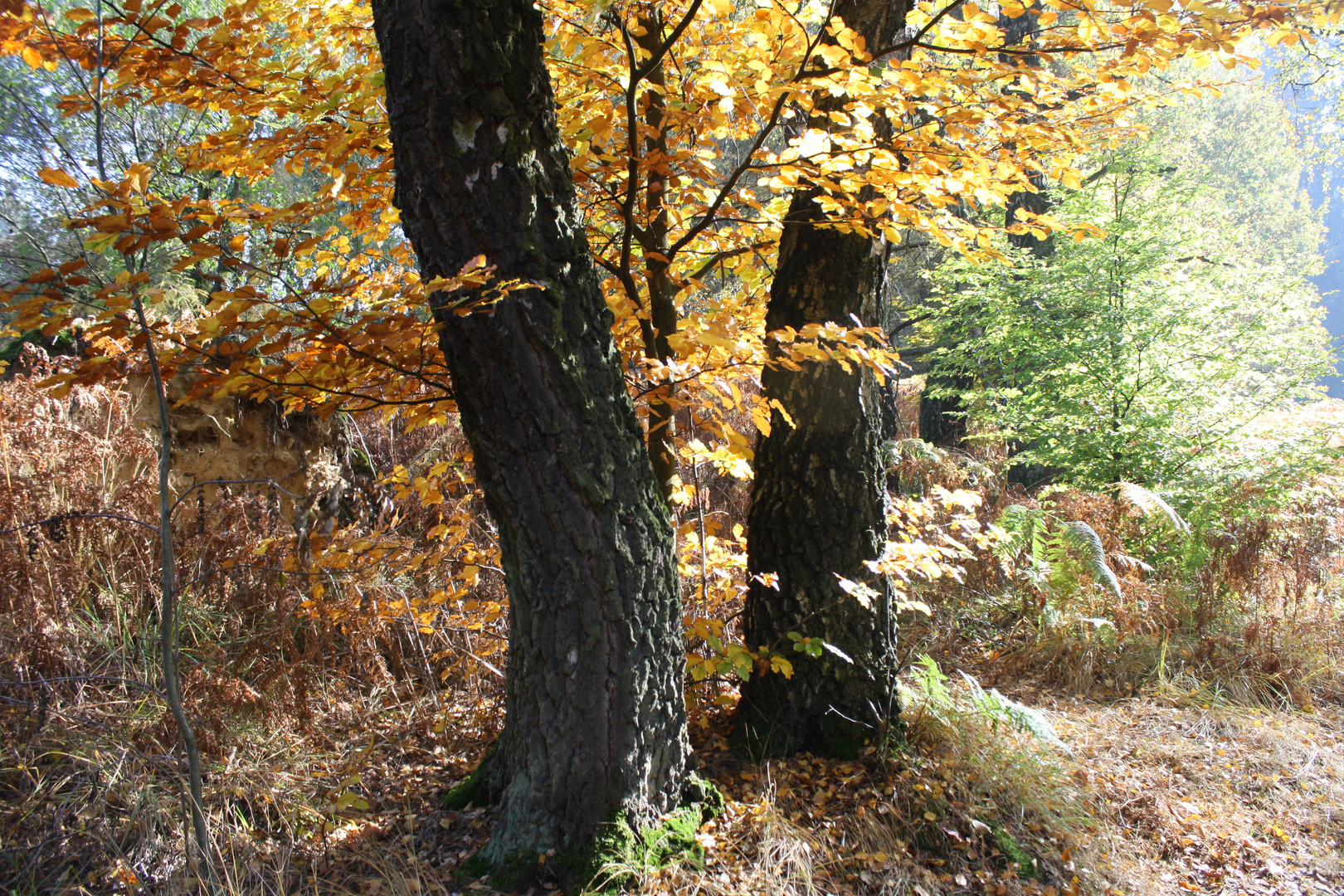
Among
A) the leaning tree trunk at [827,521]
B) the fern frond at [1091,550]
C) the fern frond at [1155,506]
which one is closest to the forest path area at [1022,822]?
the leaning tree trunk at [827,521]

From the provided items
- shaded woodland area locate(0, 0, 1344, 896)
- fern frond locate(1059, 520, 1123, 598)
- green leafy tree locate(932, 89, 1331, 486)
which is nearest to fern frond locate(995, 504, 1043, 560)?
shaded woodland area locate(0, 0, 1344, 896)

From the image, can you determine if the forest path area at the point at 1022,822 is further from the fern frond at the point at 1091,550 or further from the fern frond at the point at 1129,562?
the fern frond at the point at 1129,562

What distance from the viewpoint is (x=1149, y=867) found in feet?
9.12

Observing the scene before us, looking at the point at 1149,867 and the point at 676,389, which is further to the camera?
the point at 1149,867

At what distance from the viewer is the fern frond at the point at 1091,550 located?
14.4ft

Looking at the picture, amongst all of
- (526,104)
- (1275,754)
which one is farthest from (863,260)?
(1275,754)

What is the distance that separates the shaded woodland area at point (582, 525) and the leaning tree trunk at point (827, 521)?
2cm

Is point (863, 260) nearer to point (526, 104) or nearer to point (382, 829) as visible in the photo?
point (526, 104)

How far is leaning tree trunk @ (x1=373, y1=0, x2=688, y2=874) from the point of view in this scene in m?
1.92

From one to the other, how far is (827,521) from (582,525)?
1.27 meters

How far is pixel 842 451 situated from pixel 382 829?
228cm

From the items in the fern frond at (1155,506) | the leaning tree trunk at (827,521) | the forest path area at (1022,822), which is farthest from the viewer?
the fern frond at (1155,506)

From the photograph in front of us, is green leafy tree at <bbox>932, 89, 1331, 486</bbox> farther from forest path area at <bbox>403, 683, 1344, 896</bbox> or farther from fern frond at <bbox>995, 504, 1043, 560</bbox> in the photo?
forest path area at <bbox>403, 683, 1344, 896</bbox>

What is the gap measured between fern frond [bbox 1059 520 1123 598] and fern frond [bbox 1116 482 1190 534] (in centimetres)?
57
